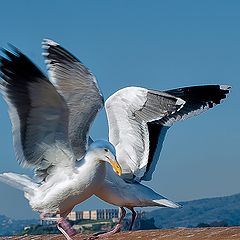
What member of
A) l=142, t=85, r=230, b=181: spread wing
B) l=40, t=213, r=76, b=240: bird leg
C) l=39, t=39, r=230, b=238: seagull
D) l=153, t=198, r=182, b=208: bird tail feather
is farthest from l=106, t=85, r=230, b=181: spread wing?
l=40, t=213, r=76, b=240: bird leg

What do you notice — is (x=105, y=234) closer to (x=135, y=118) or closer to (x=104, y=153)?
(x=104, y=153)

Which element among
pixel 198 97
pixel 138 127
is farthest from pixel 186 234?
pixel 198 97

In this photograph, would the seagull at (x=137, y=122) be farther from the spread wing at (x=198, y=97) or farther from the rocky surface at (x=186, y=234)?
the rocky surface at (x=186, y=234)

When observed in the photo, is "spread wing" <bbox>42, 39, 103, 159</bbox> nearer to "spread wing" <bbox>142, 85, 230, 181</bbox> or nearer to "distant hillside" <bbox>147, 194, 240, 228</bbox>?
"spread wing" <bbox>142, 85, 230, 181</bbox>

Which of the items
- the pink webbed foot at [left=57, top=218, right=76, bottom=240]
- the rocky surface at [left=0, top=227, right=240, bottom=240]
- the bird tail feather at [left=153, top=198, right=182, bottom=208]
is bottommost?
the rocky surface at [left=0, top=227, right=240, bottom=240]

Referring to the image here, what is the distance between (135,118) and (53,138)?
206 cm

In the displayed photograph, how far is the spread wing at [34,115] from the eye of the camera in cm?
868

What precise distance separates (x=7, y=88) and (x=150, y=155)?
106 inches

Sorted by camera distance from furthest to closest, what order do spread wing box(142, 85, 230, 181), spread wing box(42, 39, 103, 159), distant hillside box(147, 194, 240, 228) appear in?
distant hillside box(147, 194, 240, 228) < spread wing box(142, 85, 230, 181) < spread wing box(42, 39, 103, 159)

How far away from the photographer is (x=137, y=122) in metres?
11.1

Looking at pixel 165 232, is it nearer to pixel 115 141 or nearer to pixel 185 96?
pixel 115 141

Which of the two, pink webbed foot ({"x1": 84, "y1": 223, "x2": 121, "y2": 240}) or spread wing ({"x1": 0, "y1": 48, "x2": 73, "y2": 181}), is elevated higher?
spread wing ({"x1": 0, "y1": 48, "x2": 73, "y2": 181})

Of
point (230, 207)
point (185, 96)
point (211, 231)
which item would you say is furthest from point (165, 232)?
point (230, 207)

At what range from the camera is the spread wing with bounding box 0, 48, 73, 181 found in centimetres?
868
